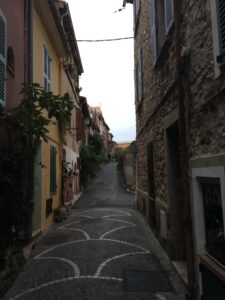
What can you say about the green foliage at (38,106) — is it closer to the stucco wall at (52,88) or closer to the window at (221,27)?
the stucco wall at (52,88)

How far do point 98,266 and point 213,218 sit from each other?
2.68 m

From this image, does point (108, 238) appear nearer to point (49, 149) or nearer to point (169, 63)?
point (49, 149)

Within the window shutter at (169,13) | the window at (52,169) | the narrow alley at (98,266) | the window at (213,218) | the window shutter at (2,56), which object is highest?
the window shutter at (169,13)

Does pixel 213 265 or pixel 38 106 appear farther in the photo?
pixel 38 106

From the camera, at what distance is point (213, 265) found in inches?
143

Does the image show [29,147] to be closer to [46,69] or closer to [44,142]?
[44,142]

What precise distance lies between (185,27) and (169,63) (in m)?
1.26

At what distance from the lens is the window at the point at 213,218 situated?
146 inches

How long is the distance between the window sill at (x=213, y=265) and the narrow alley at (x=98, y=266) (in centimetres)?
97

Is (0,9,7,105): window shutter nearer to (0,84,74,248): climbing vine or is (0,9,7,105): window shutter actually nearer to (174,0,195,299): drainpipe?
(0,84,74,248): climbing vine

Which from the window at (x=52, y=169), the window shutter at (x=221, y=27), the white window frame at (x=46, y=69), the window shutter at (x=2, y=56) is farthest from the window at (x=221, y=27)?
the window at (x=52, y=169)

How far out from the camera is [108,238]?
8.16 metres

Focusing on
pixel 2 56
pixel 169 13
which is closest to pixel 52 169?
pixel 2 56

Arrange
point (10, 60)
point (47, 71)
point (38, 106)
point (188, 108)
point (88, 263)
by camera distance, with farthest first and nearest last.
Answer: point (47, 71) < point (10, 60) < point (88, 263) < point (38, 106) < point (188, 108)
